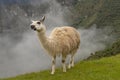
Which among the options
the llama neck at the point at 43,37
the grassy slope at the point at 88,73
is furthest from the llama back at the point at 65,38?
the grassy slope at the point at 88,73

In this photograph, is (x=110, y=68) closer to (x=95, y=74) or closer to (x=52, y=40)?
(x=95, y=74)

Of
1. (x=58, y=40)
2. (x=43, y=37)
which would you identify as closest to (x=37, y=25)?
(x=43, y=37)

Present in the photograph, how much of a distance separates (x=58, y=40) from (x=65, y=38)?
0.88 metres

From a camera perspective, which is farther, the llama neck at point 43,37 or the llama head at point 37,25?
the llama neck at point 43,37

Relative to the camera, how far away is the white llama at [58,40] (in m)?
25.9

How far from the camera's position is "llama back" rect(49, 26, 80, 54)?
2789cm

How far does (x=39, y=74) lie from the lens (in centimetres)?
3006

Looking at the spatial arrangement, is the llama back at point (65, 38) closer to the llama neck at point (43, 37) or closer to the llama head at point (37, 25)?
the llama neck at point (43, 37)

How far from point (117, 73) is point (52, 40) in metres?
5.41

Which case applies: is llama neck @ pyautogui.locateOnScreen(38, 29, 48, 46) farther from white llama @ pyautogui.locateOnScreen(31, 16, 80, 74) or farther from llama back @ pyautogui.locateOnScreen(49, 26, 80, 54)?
llama back @ pyautogui.locateOnScreen(49, 26, 80, 54)

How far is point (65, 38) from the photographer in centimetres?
2869

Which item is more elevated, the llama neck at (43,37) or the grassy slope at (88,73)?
the llama neck at (43,37)

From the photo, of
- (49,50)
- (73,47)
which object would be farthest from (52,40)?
(73,47)

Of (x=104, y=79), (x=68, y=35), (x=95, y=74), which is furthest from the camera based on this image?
(x=68, y=35)
